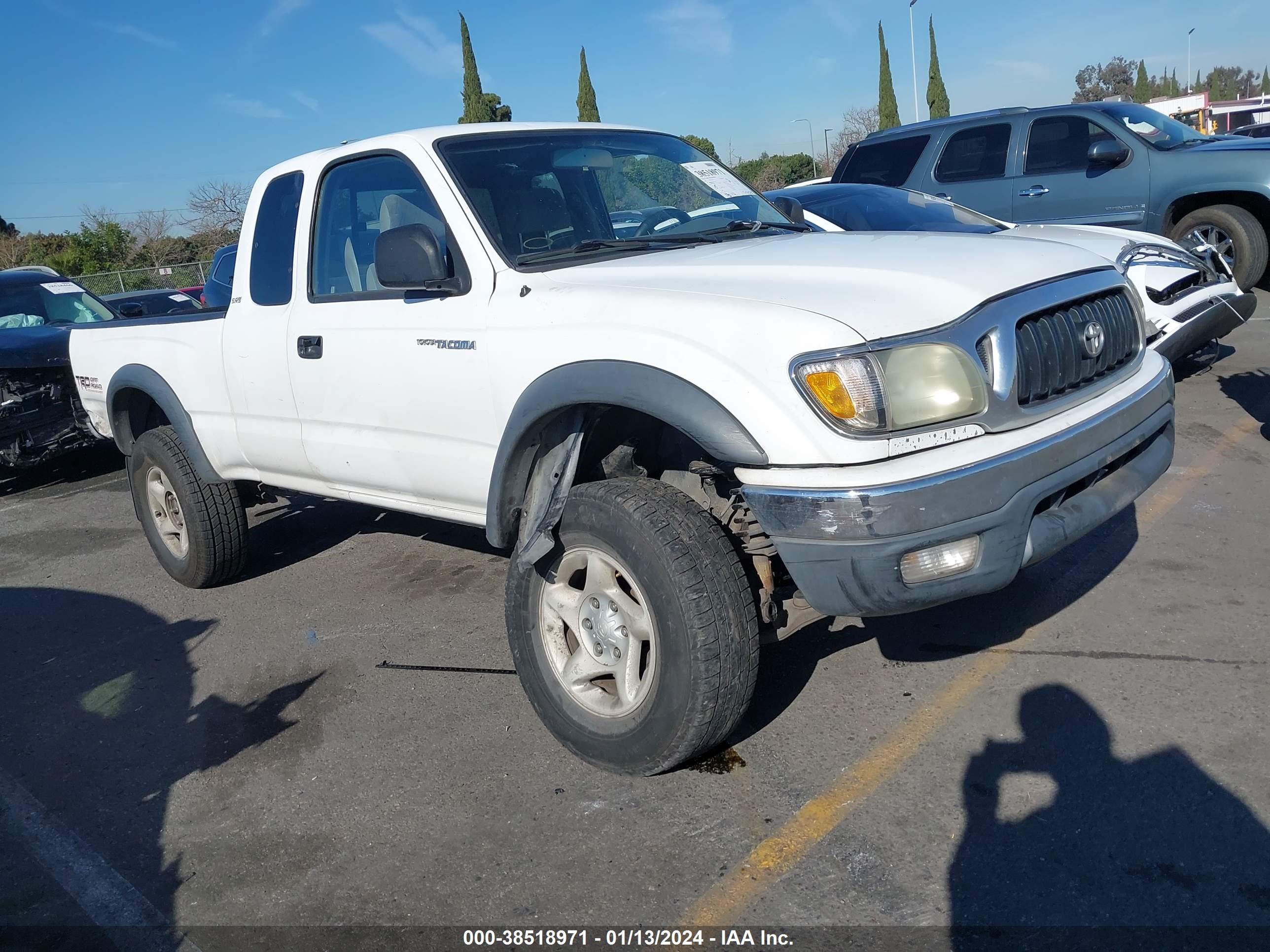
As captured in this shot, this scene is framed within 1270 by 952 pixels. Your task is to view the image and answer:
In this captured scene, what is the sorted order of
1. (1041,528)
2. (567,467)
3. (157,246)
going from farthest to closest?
(157,246) < (567,467) < (1041,528)

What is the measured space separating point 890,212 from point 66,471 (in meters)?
7.74

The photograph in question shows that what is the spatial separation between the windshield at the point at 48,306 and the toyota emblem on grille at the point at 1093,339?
899cm

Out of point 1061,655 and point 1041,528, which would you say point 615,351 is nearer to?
point 1041,528

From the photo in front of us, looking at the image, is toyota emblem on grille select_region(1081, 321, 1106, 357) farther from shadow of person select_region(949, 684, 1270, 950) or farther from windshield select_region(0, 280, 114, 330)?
windshield select_region(0, 280, 114, 330)

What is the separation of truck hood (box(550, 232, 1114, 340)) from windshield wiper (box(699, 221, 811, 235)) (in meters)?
0.34

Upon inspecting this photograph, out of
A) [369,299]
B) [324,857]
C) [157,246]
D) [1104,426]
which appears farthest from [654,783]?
[157,246]

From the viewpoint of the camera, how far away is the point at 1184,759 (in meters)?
2.99

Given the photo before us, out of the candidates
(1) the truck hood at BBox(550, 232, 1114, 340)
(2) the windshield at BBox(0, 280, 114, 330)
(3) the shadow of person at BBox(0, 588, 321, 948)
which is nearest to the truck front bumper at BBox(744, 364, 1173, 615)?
(1) the truck hood at BBox(550, 232, 1114, 340)

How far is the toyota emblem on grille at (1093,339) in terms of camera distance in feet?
10.3

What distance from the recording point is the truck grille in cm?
293

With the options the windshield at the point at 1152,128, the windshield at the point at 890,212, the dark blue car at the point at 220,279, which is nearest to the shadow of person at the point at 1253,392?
the windshield at the point at 890,212

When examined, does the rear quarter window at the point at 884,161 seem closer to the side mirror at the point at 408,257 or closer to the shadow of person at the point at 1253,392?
the shadow of person at the point at 1253,392

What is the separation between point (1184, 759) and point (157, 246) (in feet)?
132

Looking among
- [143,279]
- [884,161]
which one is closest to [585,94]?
[143,279]
